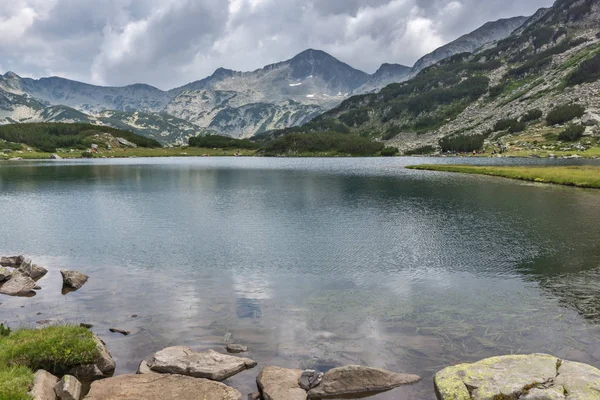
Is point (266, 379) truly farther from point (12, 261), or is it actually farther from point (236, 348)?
point (12, 261)

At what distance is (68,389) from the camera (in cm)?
1409

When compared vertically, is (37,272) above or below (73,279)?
below

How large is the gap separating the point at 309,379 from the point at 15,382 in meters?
10.3

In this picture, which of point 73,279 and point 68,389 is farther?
point 73,279

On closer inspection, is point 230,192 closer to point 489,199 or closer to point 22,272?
point 489,199

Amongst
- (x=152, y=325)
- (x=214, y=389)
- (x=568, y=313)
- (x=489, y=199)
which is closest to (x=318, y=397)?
(x=214, y=389)

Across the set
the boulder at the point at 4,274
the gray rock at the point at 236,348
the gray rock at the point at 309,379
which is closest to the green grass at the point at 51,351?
the gray rock at the point at 236,348

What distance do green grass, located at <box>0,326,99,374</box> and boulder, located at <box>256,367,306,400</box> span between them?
722 centimetres

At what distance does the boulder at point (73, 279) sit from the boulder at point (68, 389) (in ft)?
47.9

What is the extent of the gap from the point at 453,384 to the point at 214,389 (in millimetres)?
8700

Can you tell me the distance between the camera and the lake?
1892 cm

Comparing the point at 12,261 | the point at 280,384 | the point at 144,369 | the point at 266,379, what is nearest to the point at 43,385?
the point at 144,369

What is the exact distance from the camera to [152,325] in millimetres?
21266

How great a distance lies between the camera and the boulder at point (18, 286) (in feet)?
87.6
